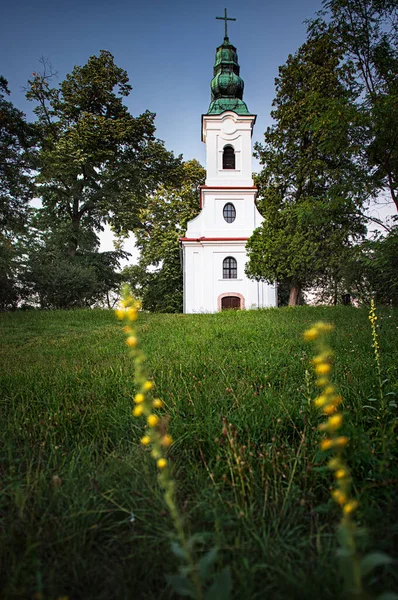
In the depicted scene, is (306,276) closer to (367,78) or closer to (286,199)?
(286,199)

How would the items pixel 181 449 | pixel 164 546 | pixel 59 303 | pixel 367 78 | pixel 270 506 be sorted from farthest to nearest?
pixel 59 303
pixel 367 78
pixel 181 449
pixel 270 506
pixel 164 546

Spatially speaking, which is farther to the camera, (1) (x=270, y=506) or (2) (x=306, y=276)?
(2) (x=306, y=276)

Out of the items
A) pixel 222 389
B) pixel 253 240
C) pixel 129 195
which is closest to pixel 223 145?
pixel 129 195

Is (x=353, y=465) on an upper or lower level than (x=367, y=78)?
lower

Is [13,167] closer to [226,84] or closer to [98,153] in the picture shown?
[98,153]

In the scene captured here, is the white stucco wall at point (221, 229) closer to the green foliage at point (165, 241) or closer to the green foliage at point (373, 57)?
the green foliage at point (165, 241)

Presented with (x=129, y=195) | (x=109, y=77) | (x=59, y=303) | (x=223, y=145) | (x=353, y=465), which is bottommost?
(x=353, y=465)

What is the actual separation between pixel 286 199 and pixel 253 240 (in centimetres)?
286

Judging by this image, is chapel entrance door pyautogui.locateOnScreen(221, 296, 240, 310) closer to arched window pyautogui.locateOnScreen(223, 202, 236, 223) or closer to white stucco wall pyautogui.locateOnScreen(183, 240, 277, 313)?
white stucco wall pyautogui.locateOnScreen(183, 240, 277, 313)

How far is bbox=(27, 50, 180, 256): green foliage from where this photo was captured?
2183 cm

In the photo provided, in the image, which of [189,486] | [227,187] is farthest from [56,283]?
[189,486]

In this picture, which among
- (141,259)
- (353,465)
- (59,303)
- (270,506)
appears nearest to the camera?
(270,506)

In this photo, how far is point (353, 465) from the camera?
5.58ft

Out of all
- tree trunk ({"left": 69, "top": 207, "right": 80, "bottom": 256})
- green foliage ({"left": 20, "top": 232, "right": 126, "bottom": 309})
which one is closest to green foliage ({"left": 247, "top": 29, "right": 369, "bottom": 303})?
green foliage ({"left": 20, "top": 232, "right": 126, "bottom": 309})
